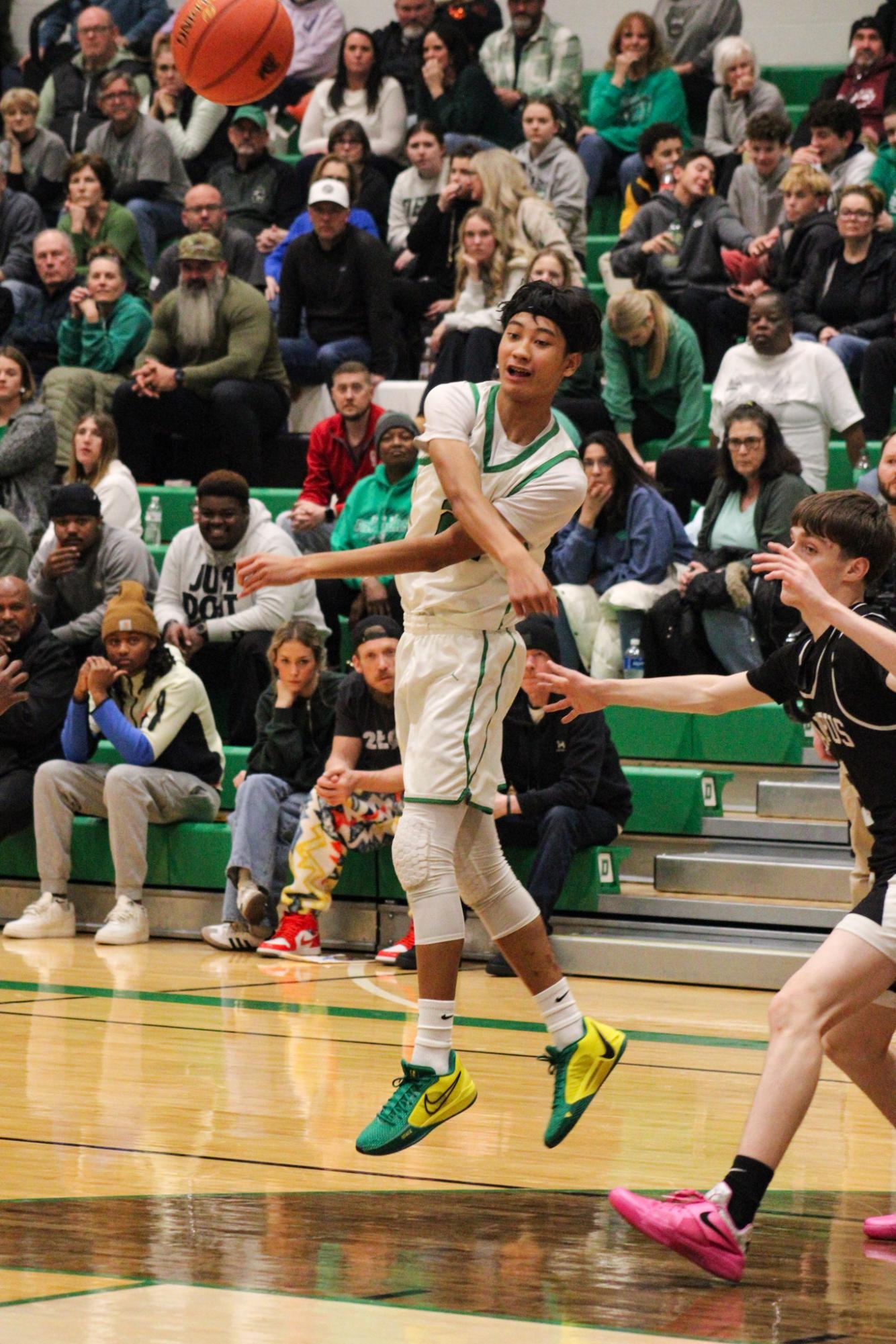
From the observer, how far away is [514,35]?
498 inches

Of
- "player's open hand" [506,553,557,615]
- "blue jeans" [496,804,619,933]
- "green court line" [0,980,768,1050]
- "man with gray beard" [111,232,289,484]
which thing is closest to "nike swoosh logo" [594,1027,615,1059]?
"player's open hand" [506,553,557,615]

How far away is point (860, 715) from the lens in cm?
356

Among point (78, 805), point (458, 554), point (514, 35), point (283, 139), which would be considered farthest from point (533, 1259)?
point (283, 139)

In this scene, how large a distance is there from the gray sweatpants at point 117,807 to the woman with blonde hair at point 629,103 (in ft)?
19.1

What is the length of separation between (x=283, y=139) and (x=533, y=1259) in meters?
11.9

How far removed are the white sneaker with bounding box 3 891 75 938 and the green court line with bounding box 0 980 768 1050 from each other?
1.11 meters

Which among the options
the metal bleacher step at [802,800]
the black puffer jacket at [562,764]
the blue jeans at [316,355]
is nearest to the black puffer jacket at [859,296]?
the blue jeans at [316,355]

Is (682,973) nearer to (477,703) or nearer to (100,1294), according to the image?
(477,703)

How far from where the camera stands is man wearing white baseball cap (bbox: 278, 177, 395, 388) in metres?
10.5

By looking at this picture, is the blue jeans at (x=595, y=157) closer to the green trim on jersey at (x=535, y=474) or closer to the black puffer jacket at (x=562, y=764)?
the black puffer jacket at (x=562, y=764)

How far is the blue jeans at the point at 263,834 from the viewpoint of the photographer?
7562mm

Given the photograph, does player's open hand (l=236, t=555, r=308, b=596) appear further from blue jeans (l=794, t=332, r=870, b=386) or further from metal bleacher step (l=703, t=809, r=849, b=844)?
blue jeans (l=794, t=332, r=870, b=386)

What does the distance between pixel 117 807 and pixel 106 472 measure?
2.34m

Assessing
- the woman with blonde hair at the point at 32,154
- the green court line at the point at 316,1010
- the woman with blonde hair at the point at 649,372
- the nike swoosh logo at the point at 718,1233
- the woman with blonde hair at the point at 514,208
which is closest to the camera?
the nike swoosh logo at the point at 718,1233
